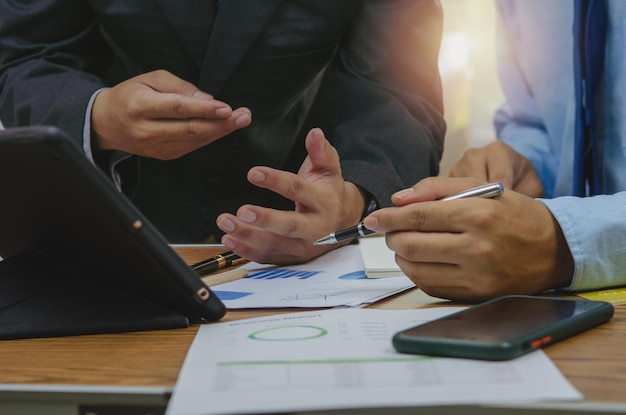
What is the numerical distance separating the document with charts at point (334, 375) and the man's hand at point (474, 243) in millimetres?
101

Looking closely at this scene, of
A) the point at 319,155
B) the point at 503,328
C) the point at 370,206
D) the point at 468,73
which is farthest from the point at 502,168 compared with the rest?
the point at 468,73

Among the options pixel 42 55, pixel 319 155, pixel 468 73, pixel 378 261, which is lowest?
pixel 378 261

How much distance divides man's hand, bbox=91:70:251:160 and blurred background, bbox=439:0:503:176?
200 cm

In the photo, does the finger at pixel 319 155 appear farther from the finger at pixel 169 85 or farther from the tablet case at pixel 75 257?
the tablet case at pixel 75 257

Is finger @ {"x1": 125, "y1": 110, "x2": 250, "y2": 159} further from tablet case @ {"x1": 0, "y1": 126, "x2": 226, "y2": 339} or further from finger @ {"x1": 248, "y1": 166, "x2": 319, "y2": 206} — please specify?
tablet case @ {"x1": 0, "y1": 126, "x2": 226, "y2": 339}

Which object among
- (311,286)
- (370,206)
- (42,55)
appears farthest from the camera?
(42,55)

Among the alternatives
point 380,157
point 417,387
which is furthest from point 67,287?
point 380,157

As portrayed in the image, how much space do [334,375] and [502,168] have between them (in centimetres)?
86

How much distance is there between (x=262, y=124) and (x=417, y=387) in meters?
0.94

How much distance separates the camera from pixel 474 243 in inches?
23.3

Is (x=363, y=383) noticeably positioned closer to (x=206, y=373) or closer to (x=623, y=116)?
(x=206, y=373)

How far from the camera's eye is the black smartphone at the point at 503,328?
425mm

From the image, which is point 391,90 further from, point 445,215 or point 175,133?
point 445,215

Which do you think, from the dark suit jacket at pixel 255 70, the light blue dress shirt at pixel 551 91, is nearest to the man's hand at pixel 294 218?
the dark suit jacket at pixel 255 70
